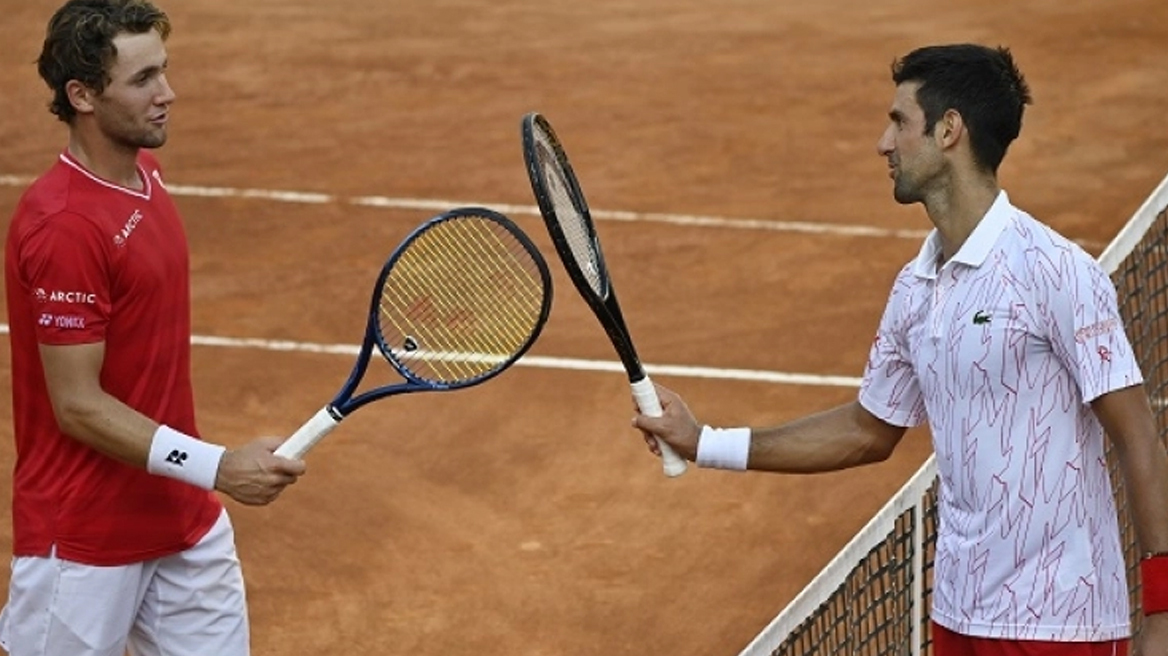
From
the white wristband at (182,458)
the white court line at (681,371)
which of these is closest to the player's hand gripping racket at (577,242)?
the white wristband at (182,458)

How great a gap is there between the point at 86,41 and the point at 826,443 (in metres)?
2.01

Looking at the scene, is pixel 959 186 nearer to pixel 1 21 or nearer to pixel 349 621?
pixel 349 621

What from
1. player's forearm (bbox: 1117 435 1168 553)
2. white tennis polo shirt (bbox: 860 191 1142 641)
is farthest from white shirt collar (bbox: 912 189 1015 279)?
player's forearm (bbox: 1117 435 1168 553)

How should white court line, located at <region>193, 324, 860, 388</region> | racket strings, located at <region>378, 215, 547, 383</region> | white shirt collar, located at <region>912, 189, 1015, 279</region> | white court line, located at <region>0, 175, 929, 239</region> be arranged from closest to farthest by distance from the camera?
white shirt collar, located at <region>912, 189, 1015, 279</region>
racket strings, located at <region>378, 215, 547, 383</region>
white court line, located at <region>193, 324, 860, 388</region>
white court line, located at <region>0, 175, 929, 239</region>

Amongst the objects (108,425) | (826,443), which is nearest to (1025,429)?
(826,443)

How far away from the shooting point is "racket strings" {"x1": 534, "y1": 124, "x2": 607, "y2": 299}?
17.6 ft

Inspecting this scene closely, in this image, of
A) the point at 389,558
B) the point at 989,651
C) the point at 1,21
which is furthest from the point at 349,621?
the point at 1,21

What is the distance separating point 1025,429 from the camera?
4.75 m

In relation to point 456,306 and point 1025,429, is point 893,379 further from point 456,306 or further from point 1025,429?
point 456,306

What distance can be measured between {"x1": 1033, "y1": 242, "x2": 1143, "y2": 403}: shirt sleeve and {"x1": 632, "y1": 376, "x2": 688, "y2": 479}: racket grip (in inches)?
40.7

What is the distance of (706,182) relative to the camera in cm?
1327

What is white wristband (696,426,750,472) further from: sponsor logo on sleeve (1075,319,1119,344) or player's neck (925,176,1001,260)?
sponsor logo on sleeve (1075,319,1119,344)

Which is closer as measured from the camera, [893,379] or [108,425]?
[893,379]

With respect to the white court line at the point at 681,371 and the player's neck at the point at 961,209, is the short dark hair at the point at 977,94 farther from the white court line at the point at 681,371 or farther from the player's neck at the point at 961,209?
the white court line at the point at 681,371
